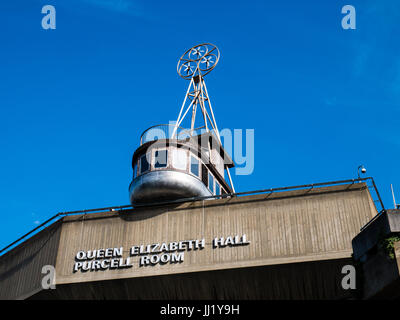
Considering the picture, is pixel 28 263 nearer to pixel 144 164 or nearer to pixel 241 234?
pixel 144 164

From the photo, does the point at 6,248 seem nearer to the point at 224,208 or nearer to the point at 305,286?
the point at 224,208

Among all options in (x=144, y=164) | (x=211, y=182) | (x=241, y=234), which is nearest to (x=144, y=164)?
(x=144, y=164)

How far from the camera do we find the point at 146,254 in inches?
1142

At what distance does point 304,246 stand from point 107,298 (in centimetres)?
1070

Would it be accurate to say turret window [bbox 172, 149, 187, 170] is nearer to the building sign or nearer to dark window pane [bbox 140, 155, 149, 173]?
dark window pane [bbox 140, 155, 149, 173]

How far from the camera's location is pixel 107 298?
2939 centimetres

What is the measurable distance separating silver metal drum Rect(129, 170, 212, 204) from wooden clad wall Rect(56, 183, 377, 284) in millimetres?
1016

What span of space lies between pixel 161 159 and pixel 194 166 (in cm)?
210

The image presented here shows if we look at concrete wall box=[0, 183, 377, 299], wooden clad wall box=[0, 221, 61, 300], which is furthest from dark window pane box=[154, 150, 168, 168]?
wooden clad wall box=[0, 221, 61, 300]

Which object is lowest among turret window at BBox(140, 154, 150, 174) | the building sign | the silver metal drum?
the building sign

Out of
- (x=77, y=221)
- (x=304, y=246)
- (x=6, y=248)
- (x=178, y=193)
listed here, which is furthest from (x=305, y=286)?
(x=6, y=248)

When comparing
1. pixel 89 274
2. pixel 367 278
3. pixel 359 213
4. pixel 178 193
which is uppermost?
pixel 178 193

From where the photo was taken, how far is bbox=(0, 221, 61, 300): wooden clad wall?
30516mm

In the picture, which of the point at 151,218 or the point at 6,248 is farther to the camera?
the point at 6,248
